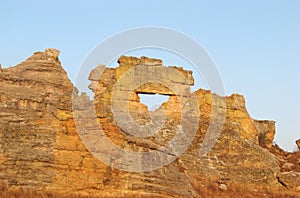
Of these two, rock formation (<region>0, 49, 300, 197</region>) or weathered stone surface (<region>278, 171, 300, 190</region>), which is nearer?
rock formation (<region>0, 49, 300, 197</region>)

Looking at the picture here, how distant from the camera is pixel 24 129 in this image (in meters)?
14.0

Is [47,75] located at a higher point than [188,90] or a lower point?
lower

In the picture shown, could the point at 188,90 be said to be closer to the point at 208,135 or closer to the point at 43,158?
the point at 208,135

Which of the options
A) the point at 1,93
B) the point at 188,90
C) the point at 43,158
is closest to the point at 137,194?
the point at 43,158

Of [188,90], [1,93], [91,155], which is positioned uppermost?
[188,90]

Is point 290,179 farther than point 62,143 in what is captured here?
Yes

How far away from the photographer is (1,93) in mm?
14711

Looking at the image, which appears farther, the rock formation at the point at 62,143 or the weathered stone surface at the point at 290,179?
the weathered stone surface at the point at 290,179

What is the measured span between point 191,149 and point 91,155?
40.4ft

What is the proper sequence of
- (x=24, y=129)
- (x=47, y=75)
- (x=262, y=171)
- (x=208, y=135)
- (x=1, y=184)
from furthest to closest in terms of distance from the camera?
(x=208, y=135) → (x=262, y=171) → (x=47, y=75) → (x=24, y=129) → (x=1, y=184)

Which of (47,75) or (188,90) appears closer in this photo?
(47,75)

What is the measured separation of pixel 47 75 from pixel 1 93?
192 centimetres

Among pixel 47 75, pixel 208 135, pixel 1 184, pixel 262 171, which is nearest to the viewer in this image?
pixel 1 184

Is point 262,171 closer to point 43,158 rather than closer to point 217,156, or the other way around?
point 217,156
